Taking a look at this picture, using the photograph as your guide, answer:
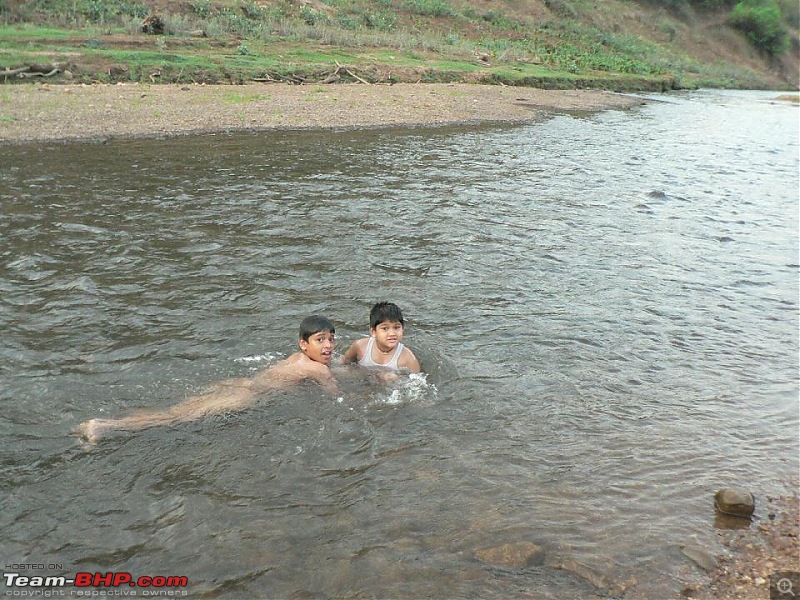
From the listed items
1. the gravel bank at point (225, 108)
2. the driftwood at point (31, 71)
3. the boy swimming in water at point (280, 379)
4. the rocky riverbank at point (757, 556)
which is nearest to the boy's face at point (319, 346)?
the boy swimming in water at point (280, 379)

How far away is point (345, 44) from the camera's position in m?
42.3

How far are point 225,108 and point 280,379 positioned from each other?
18.5 metres

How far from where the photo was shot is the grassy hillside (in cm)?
2941

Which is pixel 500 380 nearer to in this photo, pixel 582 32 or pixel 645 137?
pixel 645 137

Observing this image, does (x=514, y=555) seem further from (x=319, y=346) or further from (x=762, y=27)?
(x=762, y=27)

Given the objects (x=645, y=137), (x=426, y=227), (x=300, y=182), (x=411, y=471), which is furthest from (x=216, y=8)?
(x=411, y=471)

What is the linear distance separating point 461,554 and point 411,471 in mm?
1124

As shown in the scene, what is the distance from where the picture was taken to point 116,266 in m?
10.4

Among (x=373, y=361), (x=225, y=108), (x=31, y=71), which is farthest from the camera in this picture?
(x=31, y=71)

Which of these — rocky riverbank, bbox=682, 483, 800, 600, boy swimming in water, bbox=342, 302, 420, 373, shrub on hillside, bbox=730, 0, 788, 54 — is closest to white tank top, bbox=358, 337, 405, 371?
boy swimming in water, bbox=342, 302, 420, 373

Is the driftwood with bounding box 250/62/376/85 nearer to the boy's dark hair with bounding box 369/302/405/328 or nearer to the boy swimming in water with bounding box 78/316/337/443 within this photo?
the boy's dark hair with bounding box 369/302/405/328

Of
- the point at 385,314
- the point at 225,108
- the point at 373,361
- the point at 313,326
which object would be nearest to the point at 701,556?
the point at 385,314

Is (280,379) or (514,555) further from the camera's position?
(280,379)

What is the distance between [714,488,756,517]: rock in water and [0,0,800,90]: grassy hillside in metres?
26.7
